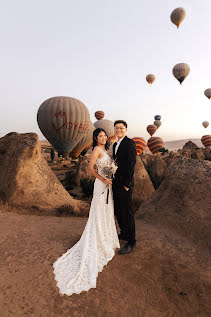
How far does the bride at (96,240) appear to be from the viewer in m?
3.41

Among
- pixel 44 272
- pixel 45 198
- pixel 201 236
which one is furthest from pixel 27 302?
pixel 45 198

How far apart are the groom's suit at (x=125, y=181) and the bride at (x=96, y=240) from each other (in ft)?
0.55

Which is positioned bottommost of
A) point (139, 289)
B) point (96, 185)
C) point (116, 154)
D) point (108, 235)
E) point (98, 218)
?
point (139, 289)

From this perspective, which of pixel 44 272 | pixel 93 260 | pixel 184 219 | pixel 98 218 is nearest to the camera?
pixel 44 272

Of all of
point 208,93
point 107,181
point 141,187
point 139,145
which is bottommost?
point 139,145

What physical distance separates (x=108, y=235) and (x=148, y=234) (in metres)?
1.33

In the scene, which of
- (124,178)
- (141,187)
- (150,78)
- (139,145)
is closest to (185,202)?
(124,178)

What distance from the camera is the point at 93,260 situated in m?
3.59

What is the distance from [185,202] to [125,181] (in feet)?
8.31

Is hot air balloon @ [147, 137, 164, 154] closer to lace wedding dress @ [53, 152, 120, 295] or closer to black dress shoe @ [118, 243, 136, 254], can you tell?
black dress shoe @ [118, 243, 136, 254]

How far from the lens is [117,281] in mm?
3266

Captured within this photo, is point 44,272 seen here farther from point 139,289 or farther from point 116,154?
point 116,154

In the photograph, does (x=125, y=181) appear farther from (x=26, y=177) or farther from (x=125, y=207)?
(x=26, y=177)

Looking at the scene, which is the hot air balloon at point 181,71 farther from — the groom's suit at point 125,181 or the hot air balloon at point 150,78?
the groom's suit at point 125,181
